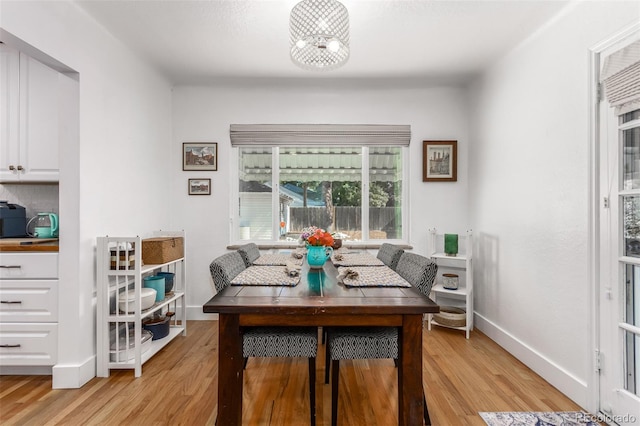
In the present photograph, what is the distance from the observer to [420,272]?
1848mm

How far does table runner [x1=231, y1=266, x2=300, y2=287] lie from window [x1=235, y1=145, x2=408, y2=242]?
148cm

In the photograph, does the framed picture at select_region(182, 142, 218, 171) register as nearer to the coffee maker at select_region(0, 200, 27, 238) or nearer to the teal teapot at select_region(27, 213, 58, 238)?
the teal teapot at select_region(27, 213, 58, 238)

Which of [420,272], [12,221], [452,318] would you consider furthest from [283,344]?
[12,221]

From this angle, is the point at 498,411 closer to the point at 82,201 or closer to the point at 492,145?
the point at 492,145

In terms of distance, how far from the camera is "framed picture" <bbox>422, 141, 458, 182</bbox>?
3.44m

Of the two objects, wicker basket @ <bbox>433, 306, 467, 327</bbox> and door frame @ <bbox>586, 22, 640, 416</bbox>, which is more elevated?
door frame @ <bbox>586, 22, 640, 416</bbox>

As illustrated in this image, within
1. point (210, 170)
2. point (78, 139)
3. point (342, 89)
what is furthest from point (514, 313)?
point (78, 139)

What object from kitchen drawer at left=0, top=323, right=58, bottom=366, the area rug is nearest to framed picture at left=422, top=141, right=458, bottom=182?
the area rug

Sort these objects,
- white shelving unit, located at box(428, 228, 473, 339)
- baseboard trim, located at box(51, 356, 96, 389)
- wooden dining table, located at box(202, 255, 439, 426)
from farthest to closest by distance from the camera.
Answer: white shelving unit, located at box(428, 228, 473, 339), baseboard trim, located at box(51, 356, 96, 389), wooden dining table, located at box(202, 255, 439, 426)

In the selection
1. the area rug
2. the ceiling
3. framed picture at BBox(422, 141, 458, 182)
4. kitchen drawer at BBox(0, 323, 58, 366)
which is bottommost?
the area rug

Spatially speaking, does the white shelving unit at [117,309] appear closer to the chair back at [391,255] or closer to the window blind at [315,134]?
the window blind at [315,134]

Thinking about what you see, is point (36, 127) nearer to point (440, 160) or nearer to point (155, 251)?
point (155, 251)

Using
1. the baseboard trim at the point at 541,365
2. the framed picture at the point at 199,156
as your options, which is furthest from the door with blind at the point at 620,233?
the framed picture at the point at 199,156

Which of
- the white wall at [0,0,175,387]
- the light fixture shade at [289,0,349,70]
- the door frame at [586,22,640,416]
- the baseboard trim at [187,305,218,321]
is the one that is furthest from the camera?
the baseboard trim at [187,305,218,321]
